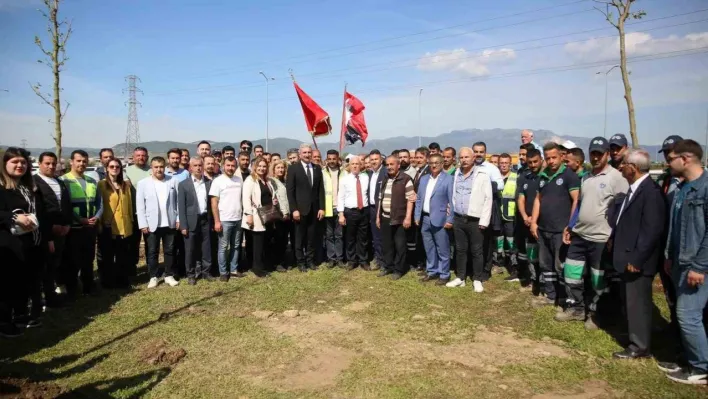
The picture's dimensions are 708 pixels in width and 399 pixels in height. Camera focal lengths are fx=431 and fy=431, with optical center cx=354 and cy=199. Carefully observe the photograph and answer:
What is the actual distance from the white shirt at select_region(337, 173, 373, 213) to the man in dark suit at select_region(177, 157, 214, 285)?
2.46 meters

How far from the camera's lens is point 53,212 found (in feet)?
19.6

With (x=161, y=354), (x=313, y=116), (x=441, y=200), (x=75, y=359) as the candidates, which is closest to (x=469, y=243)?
(x=441, y=200)

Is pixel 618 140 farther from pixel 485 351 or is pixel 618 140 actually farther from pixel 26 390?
pixel 26 390

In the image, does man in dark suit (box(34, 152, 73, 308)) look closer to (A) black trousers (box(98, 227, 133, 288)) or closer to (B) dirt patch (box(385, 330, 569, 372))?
(A) black trousers (box(98, 227, 133, 288))

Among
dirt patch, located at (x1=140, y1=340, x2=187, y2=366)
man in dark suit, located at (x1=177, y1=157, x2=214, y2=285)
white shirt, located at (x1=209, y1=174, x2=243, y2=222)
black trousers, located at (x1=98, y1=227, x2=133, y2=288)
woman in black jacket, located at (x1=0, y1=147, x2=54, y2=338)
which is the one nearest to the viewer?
dirt patch, located at (x1=140, y1=340, x2=187, y2=366)

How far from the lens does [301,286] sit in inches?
291

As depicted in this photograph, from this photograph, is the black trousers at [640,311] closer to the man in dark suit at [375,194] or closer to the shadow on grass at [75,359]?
the man in dark suit at [375,194]

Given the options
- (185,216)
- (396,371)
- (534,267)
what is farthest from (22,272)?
(534,267)

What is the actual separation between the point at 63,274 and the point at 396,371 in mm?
5527

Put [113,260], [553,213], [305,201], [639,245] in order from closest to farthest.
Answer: [639,245] → [553,213] → [113,260] → [305,201]

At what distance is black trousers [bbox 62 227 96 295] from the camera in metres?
6.63

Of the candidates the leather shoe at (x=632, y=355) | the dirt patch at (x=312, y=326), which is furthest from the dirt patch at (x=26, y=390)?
the leather shoe at (x=632, y=355)

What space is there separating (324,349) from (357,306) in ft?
5.08

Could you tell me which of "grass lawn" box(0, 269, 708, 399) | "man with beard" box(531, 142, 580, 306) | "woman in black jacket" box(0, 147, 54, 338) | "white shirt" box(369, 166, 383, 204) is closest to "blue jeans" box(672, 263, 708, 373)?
"grass lawn" box(0, 269, 708, 399)
